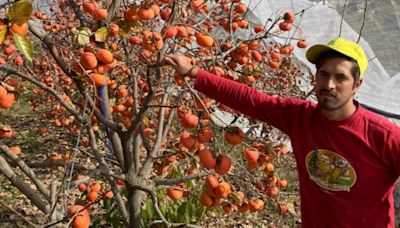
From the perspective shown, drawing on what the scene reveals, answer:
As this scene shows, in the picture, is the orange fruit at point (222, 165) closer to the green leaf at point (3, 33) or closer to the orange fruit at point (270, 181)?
the green leaf at point (3, 33)

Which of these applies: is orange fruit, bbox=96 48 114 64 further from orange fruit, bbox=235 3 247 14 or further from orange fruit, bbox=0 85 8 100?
orange fruit, bbox=235 3 247 14

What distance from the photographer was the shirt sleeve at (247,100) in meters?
1.70

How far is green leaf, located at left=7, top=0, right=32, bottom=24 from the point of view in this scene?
3.26 feet

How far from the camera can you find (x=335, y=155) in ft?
5.29

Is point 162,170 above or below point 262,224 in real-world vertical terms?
above

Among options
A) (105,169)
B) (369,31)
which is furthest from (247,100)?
(369,31)

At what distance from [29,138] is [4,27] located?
405cm

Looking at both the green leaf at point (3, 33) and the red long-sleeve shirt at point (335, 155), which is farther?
the red long-sleeve shirt at point (335, 155)

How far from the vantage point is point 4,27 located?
1.02 metres

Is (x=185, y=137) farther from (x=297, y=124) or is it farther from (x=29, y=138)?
(x=29, y=138)

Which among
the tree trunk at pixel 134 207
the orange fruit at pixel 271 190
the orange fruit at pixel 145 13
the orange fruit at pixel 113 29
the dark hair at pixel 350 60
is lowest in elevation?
the orange fruit at pixel 271 190

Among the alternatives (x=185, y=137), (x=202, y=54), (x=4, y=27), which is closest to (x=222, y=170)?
(x=185, y=137)

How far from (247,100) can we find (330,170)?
0.40m

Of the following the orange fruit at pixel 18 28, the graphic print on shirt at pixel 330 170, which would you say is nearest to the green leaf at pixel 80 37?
the orange fruit at pixel 18 28
